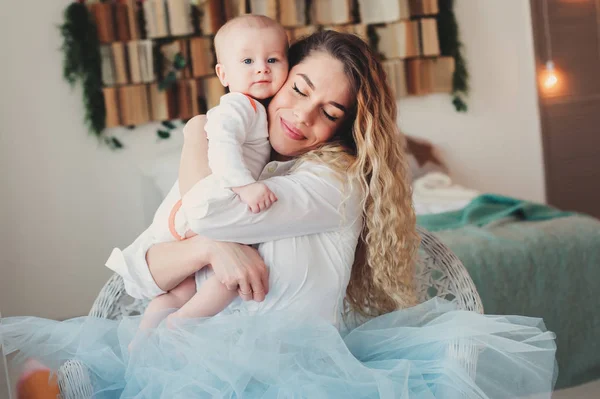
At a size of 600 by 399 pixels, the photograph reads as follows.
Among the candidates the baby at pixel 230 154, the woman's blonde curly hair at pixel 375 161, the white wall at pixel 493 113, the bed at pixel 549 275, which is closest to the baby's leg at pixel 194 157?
the baby at pixel 230 154

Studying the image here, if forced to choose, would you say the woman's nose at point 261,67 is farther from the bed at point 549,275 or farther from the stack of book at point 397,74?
the stack of book at point 397,74

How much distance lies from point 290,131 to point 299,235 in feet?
0.74

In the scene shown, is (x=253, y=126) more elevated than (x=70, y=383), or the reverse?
(x=253, y=126)

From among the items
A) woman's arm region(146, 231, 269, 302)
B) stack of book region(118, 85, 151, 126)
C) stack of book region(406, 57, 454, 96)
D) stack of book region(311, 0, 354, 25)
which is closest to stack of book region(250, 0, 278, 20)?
stack of book region(311, 0, 354, 25)

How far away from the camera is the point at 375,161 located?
4.95 ft

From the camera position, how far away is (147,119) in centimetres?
412

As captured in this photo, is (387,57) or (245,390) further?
(387,57)

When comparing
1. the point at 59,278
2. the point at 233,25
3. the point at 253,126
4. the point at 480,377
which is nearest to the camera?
the point at 480,377

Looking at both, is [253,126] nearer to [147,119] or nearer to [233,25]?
[233,25]

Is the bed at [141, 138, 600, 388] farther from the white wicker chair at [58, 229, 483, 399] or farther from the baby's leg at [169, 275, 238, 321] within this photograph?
the baby's leg at [169, 275, 238, 321]

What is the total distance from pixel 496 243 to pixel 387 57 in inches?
79.4

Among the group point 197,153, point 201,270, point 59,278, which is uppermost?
point 197,153

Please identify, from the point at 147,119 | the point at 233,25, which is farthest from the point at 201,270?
the point at 147,119

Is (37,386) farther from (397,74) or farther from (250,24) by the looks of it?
(397,74)
